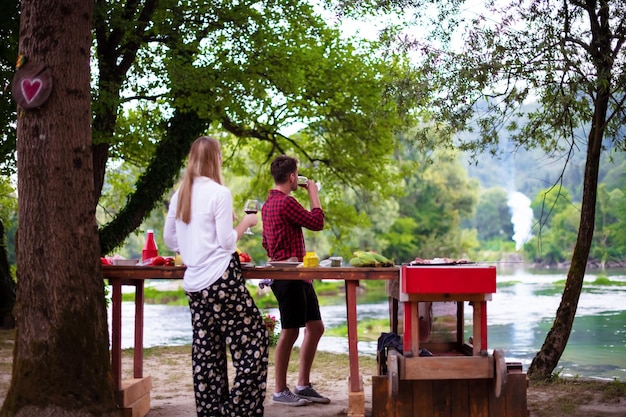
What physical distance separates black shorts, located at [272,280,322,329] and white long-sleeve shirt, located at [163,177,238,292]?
1.15 metres

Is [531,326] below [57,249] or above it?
below

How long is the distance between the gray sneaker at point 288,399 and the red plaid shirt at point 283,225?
3.35ft

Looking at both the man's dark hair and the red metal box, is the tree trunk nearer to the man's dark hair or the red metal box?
the man's dark hair

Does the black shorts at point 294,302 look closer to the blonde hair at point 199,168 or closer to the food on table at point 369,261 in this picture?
the food on table at point 369,261

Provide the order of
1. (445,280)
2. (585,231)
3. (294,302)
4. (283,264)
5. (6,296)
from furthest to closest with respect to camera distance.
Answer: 1. (6,296)
2. (585,231)
3. (294,302)
4. (283,264)
5. (445,280)

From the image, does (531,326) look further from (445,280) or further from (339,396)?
(445,280)

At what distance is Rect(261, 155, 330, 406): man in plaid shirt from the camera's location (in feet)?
18.6

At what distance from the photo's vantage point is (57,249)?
495 centimetres

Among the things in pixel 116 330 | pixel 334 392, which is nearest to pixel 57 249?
pixel 116 330

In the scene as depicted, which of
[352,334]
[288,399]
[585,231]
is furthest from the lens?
[585,231]

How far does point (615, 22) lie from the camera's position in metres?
7.61

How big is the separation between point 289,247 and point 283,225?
0.16 metres

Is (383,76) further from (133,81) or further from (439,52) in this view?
(439,52)

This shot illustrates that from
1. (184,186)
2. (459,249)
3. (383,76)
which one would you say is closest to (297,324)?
(184,186)
